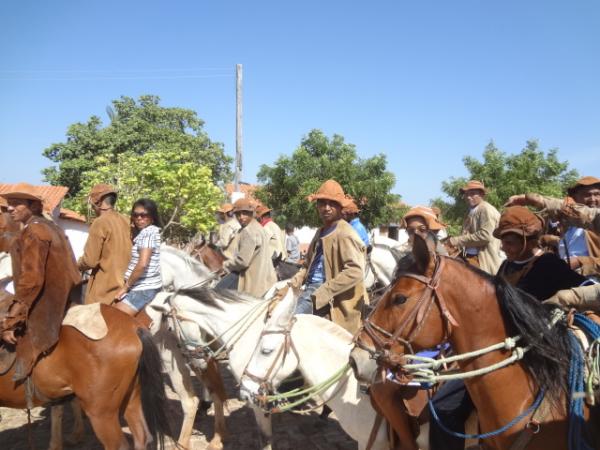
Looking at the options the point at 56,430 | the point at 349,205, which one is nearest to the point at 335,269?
the point at 349,205

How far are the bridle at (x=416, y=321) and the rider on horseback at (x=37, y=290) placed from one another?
2.70m

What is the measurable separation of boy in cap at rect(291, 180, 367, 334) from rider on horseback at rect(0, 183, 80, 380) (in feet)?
6.70

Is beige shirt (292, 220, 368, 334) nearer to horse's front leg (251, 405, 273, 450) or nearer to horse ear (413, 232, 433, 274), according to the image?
horse's front leg (251, 405, 273, 450)

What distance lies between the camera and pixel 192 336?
4637 millimetres

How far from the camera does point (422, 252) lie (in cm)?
248

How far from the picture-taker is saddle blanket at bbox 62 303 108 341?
3.90 metres

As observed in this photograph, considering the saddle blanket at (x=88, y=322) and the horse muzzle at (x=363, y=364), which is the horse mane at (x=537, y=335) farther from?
the saddle blanket at (x=88, y=322)

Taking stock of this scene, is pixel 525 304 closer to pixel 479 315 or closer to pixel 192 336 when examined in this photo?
pixel 479 315

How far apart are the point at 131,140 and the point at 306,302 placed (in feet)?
92.6

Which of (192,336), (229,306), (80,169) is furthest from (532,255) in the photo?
(80,169)

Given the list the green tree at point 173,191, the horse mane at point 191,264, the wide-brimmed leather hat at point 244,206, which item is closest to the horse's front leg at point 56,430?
the horse mane at point 191,264

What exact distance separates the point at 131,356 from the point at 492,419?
Answer: 2818 millimetres

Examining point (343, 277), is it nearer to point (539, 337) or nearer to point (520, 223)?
point (520, 223)

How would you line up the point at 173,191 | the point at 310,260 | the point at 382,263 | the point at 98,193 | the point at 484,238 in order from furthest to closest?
the point at 173,191, the point at 382,263, the point at 484,238, the point at 98,193, the point at 310,260
